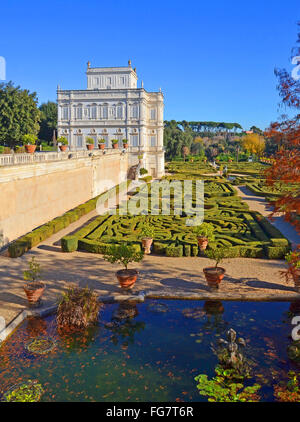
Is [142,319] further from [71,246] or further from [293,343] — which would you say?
[71,246]

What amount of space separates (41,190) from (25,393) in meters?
15.5

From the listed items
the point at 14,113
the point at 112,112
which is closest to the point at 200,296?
the point at 14,113

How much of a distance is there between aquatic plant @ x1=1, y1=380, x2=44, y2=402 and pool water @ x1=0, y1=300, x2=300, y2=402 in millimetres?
126

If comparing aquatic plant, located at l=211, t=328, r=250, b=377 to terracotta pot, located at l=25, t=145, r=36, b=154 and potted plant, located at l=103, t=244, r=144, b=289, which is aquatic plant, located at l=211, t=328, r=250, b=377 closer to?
potted plant, located at l=103, t=244, r=144, b=289

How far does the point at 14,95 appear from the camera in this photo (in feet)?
121

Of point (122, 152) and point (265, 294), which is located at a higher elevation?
point (122, 152)

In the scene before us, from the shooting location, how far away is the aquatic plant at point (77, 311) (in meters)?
10.0

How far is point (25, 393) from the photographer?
7.27 m

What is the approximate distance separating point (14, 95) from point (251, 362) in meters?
35.6

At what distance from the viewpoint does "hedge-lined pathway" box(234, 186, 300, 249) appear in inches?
745

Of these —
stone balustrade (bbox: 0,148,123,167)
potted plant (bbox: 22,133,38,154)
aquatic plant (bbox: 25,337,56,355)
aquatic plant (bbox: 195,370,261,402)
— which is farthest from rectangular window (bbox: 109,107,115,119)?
aquatic plant (bbox: 195,370,261,402)

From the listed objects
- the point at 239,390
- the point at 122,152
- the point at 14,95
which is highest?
the point at 14,95

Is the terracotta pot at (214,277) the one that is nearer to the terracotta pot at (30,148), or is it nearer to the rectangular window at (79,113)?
the terracotta pot at (30,148)
